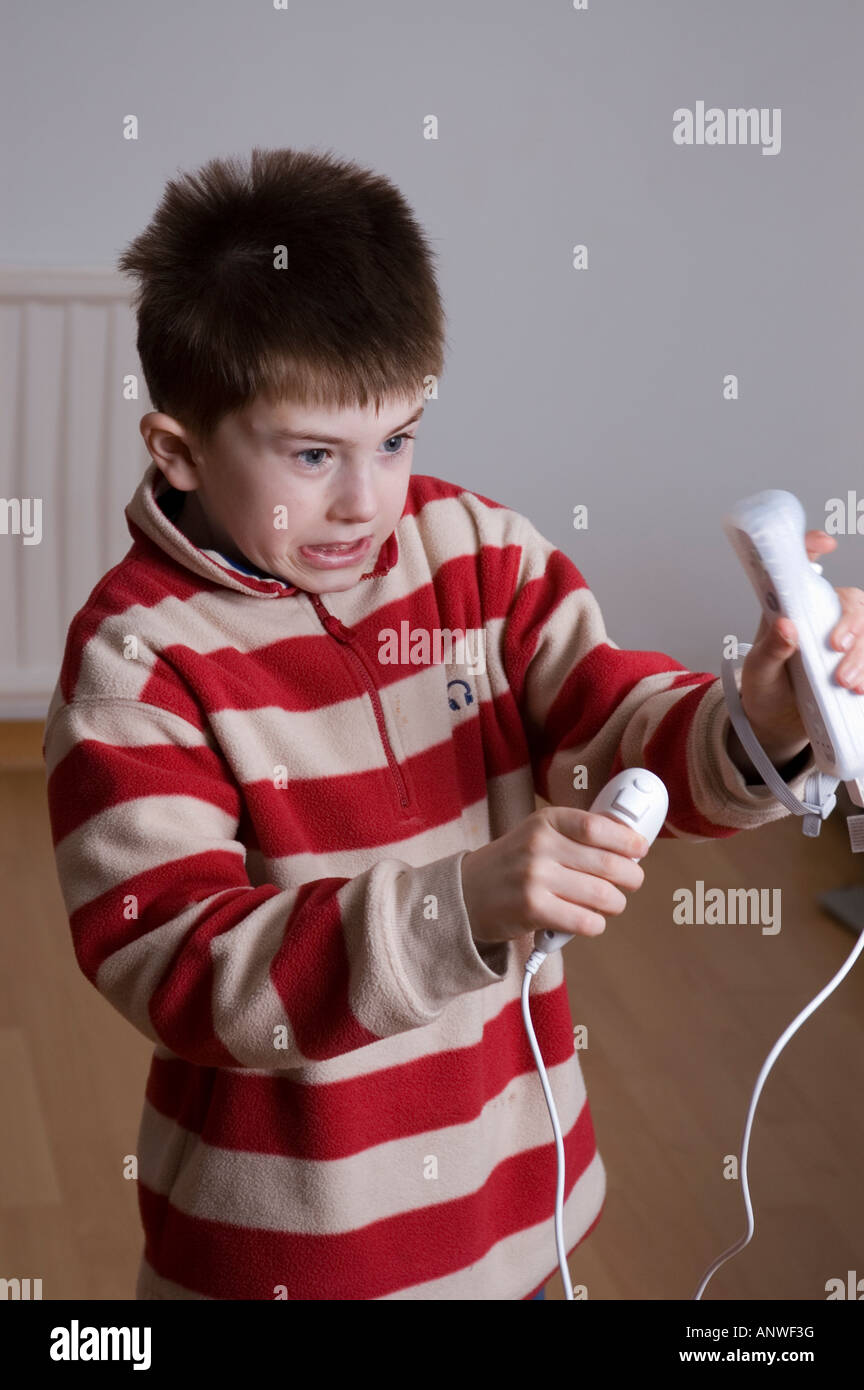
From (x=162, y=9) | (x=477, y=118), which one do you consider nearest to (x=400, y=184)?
(x=477, y=118)

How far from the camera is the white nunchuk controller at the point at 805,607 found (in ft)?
2.25

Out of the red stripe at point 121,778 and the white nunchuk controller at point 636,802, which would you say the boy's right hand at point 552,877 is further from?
the red stripe at point 121,778

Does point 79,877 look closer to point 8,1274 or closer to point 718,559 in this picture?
point 8,1274

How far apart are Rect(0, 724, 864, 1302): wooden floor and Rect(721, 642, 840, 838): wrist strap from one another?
2.74ft

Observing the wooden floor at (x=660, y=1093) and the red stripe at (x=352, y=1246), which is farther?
Answer: the wooden floor at (x=660, y=1093)

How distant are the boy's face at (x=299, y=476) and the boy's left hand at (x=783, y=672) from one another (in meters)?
0.19

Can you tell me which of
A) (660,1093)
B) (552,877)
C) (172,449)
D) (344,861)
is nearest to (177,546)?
(172,449)

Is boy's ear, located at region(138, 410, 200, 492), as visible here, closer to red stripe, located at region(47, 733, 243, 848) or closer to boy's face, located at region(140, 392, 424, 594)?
boy's face, located at region(140, 392, 424, 594)

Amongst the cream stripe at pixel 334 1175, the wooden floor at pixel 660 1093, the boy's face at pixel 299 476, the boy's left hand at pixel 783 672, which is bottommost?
the wooden floor at pixel 660 1093

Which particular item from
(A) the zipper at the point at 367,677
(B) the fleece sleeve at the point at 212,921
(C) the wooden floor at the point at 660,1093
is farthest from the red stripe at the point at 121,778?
(C) the wooden floor at the point at 660,1093

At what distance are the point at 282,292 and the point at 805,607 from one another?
287mm

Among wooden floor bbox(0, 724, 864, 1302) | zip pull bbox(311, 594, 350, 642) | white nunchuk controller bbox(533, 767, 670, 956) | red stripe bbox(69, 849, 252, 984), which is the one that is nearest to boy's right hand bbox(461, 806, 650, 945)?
white nunchuk controller bbox(533, 767, 670, 956)

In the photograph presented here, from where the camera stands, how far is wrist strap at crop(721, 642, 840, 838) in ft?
2.42
